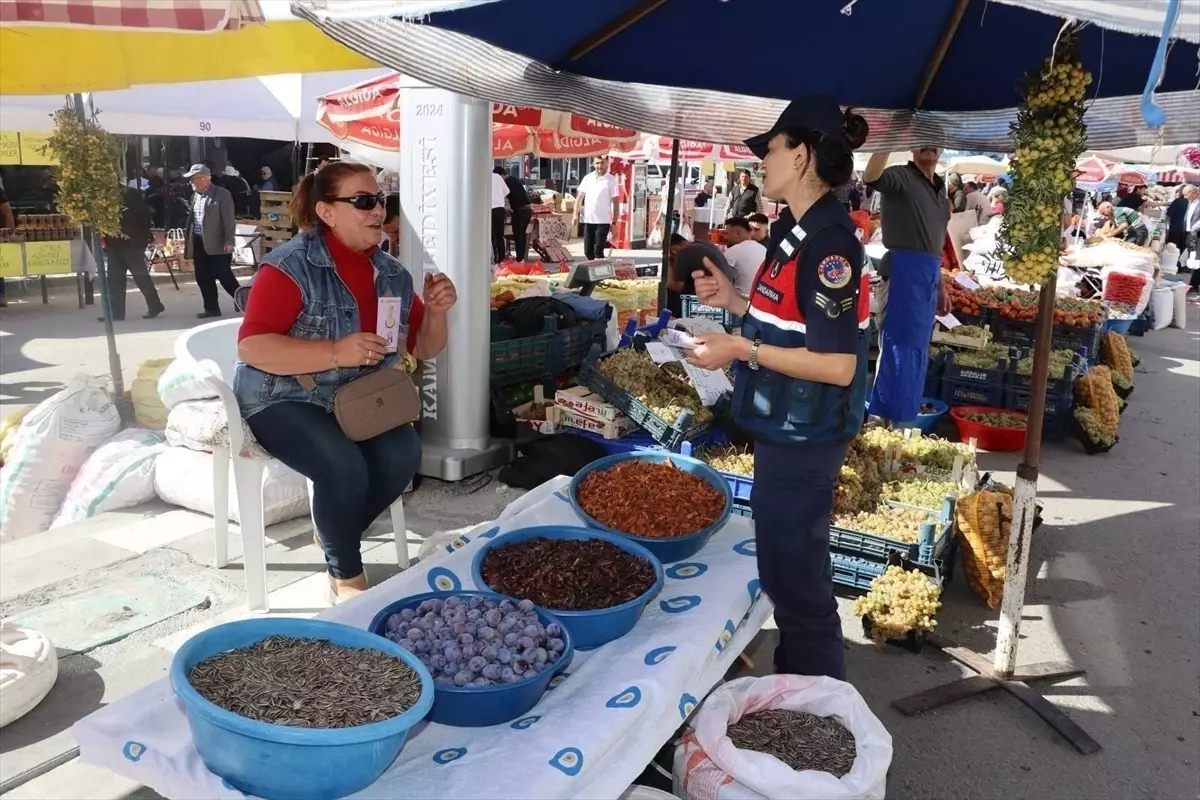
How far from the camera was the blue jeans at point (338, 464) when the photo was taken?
11.4 feet

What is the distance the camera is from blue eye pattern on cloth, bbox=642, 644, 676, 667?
8.53 ft

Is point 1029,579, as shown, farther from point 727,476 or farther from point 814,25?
point 814,25

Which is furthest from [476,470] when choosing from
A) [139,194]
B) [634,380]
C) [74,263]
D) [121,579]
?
[74,263]

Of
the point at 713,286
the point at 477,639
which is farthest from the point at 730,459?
the point at 477,639

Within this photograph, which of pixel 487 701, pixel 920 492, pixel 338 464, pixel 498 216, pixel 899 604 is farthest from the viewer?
pixel 498 216

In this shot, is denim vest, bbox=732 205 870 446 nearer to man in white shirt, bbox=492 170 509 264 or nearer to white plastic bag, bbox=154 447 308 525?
white plastic bag, bbox=154 447 308 525

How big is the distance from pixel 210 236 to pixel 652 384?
8649 mm

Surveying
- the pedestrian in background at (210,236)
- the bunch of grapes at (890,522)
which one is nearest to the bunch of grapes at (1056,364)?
the bunch of grapes at (890,522)

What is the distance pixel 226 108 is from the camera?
10.4m

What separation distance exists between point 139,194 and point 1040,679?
11.8m

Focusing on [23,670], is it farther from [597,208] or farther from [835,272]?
[597,208]

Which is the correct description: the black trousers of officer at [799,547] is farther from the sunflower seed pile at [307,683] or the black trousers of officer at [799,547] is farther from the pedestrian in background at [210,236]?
the pedestrian in background at [210,236]

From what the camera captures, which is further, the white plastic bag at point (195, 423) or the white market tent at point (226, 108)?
the white market tent at point (226, 108)

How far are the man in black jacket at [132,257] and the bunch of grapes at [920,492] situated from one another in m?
10.0
